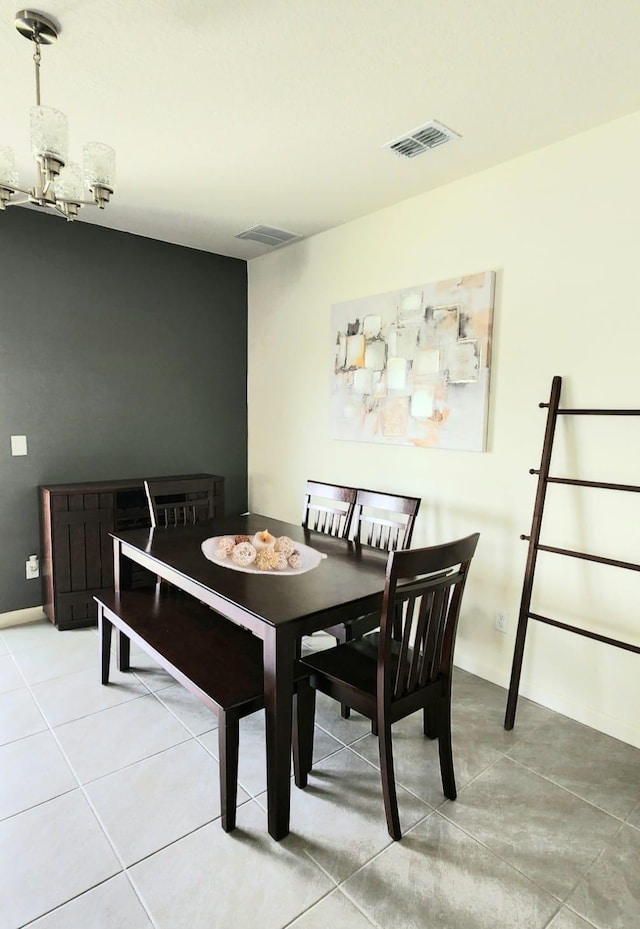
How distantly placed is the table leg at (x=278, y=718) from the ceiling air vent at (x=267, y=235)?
9.30 feet

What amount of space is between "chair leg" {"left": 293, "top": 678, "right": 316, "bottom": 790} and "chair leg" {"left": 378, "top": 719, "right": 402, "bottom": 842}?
337 millimetres

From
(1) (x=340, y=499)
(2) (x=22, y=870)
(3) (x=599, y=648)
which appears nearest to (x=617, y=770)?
(3) (x=599, y=648)

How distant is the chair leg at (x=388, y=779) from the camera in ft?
5.55

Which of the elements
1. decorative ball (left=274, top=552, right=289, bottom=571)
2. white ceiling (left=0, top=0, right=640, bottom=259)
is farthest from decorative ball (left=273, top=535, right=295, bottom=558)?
white ceiling (left=0, top=0, right=640, bottom=259)

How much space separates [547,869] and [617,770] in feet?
2.20

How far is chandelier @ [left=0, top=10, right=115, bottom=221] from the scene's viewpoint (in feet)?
5.33

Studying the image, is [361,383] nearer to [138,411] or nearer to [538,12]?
[138,411]

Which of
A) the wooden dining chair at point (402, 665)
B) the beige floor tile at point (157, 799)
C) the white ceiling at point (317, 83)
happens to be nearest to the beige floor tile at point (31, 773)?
the beige floor tile at point (157, 799)

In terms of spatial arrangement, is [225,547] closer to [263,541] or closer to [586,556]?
[263,541]

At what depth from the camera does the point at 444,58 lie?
1.81 m

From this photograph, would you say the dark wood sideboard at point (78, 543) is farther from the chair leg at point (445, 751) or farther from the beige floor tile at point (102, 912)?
the chair leg at point (445, 751)

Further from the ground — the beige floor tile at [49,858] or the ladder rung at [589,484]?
the ladder rung at [589,484]

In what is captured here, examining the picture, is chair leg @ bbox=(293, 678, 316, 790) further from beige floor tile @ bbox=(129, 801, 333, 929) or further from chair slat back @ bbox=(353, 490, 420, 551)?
chair slat back @ bbox=(353, 490, 420, 551)

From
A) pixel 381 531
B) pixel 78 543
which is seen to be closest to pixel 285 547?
pixel 381 531
